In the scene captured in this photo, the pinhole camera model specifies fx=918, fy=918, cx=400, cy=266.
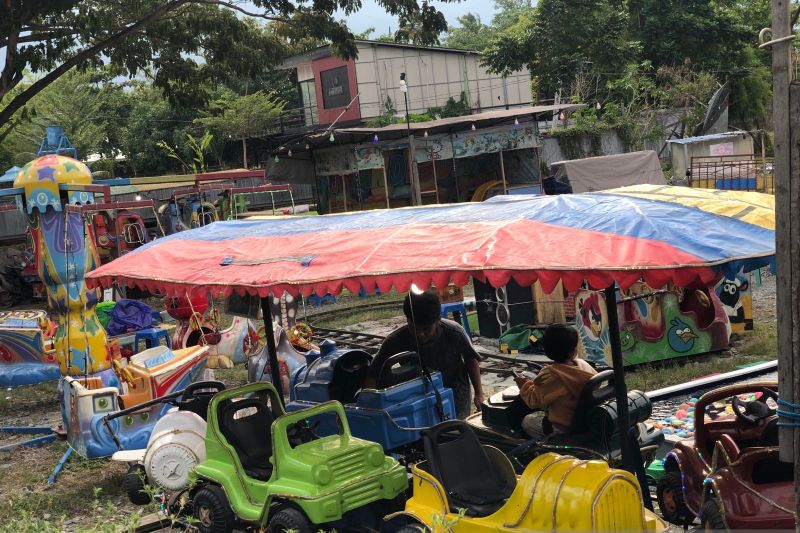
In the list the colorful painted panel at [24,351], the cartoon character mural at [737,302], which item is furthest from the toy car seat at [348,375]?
the colorful painted panel at [24,351]

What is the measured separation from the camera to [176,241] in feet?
30.8

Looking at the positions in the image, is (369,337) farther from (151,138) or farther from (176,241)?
(151,138)

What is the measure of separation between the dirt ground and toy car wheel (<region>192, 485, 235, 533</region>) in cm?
56

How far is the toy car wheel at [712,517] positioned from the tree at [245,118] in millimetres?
38270

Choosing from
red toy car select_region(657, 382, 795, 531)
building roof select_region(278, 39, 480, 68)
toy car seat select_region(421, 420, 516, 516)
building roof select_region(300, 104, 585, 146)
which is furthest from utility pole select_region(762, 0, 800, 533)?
building roof select_region(278, 39, 480, 68)

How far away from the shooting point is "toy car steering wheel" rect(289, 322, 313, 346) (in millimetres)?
15227

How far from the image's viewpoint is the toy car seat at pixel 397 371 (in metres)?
7.67

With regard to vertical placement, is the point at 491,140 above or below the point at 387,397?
above

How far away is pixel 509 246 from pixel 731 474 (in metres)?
1.98

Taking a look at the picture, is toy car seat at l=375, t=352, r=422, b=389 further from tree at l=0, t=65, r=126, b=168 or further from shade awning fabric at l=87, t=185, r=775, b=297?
tree at l=0, t=65, r=126, b=168

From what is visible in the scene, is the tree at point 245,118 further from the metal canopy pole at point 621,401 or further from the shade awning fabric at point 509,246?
the metal canopy pole at point 621,401

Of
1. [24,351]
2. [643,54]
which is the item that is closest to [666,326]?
[24,351]

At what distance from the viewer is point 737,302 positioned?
13961mm

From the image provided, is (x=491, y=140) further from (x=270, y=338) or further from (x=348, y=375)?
(x=348, y=375)
